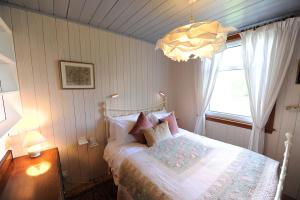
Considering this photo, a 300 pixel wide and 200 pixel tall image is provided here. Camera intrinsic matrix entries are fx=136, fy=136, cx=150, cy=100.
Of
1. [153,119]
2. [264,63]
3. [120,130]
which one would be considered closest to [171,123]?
[153,119]

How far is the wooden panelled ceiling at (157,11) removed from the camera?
4.95 feet

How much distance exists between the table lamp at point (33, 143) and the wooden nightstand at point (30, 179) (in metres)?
0.06

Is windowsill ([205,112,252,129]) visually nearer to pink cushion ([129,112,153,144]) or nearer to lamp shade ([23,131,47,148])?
pink cushion ([129,112,153,144])

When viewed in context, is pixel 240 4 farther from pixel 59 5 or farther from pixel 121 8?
pixel 59 5

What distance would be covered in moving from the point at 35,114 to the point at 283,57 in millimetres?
3273

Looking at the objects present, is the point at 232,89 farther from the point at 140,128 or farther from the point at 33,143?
the point at 33,143

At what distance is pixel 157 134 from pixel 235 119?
57.4 inches

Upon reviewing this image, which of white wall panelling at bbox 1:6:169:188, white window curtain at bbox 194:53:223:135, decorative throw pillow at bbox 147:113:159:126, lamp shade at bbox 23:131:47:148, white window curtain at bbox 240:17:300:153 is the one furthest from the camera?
white window curtain at bbox 194:53:223:135

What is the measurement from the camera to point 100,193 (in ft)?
6.63

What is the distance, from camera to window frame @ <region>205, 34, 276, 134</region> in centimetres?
198

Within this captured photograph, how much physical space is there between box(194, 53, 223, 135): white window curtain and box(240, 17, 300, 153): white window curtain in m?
0.49

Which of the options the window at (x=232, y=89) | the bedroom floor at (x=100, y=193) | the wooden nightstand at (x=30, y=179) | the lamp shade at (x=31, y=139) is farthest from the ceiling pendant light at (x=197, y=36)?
the bedroom floor at (x=100, y=193)

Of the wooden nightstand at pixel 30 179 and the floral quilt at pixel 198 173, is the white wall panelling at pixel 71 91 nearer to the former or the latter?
the wooden nightstand at pixel 30 179

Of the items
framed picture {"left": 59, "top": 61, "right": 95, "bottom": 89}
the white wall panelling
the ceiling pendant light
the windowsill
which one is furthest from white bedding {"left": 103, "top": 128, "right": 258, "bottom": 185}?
the ceiling pendant light
